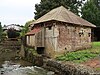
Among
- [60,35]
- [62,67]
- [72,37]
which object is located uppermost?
[60,35]

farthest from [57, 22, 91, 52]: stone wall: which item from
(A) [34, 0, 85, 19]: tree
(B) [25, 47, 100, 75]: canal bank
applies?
(A) [34, 0, 85, 19]: tree

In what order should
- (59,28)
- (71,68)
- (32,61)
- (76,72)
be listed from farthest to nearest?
(32,61) < (59,28) < (71,68) < (76,72)

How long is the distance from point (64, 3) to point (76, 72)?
3229 cm

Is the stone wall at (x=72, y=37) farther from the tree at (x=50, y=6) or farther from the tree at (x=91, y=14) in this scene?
the tree at (x=50, y=6)

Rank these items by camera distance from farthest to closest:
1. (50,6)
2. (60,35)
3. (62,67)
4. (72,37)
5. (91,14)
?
1. (50,6)
2. (91,14)
3. (72,37)
4. (60,35)
5. (62,67)

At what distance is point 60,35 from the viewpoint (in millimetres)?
28094

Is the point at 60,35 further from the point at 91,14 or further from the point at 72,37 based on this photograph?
the point at 91,14

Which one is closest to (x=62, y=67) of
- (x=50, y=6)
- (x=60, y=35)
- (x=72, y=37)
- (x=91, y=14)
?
(x=60, y=35)

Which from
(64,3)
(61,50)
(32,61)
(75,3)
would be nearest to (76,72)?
(61,50)

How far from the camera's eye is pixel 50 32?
2903 cm

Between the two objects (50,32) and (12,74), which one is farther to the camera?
(50,32)

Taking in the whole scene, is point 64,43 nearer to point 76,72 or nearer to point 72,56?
point 72,56

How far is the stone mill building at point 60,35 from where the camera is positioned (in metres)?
28.0

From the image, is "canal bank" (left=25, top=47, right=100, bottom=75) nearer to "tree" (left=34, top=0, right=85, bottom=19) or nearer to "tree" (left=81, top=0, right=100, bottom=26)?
"tree" (left=34, top=0, right=85, bottom=19)
